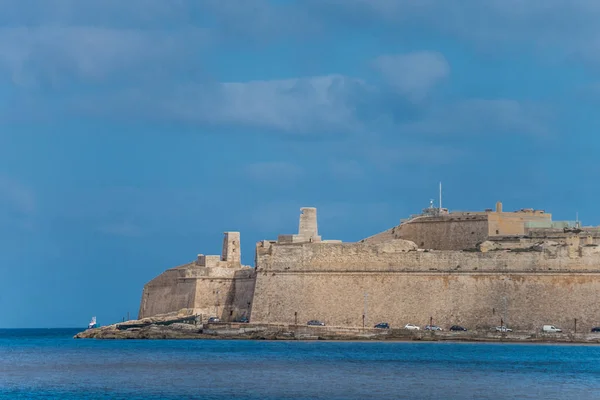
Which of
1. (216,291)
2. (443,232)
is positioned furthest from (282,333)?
(443,232)

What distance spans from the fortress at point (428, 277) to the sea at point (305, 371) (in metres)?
1.55

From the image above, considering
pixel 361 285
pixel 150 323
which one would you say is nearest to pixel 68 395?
pixel 361 285

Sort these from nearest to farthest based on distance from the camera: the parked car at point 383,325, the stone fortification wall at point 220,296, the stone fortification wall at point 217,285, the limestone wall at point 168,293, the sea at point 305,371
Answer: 1. the sea at point 305,371
2. the parked car at point 383,325
3. the stone fortification wall at point 217,285
4. the stone fortification wall at point 220,296
5. the limestone wall at point 168,293

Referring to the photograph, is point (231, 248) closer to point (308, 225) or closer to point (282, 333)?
point (308, 225)

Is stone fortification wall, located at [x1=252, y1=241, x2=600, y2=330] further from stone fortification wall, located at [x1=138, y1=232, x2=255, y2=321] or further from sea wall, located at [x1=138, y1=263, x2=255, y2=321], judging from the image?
stone fortification wall, located at [x1=138, y1=232, x2=255, y2=321]

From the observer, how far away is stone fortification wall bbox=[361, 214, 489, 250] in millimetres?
61750

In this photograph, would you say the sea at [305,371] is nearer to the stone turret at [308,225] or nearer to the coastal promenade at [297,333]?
the coastal promenade at [297,333]

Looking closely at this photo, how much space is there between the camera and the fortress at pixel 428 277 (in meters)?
54.3

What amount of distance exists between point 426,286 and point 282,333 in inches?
272

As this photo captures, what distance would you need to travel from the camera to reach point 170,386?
128 feet

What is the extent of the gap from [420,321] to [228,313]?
490 inches

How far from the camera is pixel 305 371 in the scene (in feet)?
142

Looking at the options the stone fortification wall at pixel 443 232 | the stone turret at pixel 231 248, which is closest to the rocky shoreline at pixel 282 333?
the stone turret at pixel 231 248

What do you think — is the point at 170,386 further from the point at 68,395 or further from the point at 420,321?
the point at 420,321
